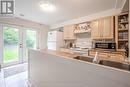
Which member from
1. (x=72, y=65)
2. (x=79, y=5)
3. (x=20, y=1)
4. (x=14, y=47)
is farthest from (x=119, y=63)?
(x=14, y=47)

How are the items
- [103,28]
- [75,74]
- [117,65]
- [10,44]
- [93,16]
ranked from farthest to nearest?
[10,44]
[93,16]
[103,28]
[117,65]
[75,74]

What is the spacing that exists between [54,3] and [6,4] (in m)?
1.83

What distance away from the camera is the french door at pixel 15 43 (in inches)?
192

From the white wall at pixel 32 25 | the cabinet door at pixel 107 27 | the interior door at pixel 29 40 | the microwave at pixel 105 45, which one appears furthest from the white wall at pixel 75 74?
the interior door at pixel 29 40

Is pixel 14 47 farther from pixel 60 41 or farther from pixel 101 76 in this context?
pixel 101 76

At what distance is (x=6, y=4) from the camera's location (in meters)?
3.91

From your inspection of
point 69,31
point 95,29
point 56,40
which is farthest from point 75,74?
point 56,40

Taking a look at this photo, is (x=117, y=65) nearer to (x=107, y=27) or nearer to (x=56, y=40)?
(x=107, y=27)

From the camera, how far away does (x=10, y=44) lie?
200 inches

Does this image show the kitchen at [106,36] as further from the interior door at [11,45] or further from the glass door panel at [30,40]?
the interior door at [11,45]

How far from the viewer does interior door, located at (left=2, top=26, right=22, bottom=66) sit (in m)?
4.88

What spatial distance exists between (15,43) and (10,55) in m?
0.63

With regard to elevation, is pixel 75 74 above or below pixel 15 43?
below

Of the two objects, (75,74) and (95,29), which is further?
(95,29)
